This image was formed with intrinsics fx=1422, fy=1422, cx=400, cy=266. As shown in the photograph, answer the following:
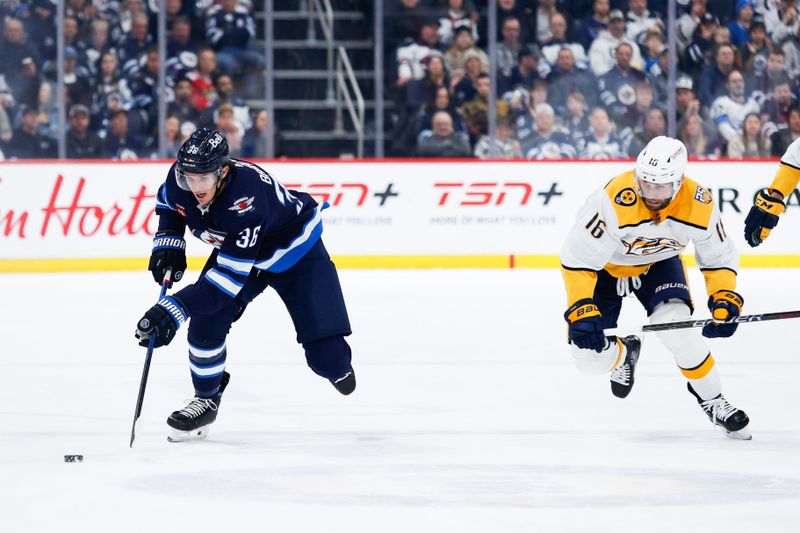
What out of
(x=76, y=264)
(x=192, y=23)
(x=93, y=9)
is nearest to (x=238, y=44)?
(x=192, y=23)

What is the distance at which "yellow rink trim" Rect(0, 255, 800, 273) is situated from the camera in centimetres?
1006

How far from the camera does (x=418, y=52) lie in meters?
10.9

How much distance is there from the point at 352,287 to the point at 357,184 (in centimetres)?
146

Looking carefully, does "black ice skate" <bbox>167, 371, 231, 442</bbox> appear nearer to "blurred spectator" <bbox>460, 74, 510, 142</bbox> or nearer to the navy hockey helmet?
the navy hockey helmet

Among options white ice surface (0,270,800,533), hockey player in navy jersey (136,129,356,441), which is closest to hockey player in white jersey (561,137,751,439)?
white ice surface (0,270,800,533)

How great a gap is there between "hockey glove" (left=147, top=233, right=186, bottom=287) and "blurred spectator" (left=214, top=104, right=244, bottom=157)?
604cm

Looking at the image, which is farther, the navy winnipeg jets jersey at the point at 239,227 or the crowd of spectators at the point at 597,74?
the crowd of spectators at the point at 597,74

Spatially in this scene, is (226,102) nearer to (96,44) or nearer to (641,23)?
(96,44)

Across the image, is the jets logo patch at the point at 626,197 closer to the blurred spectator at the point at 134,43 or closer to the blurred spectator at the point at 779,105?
the blurred spectator at the point at 779,105

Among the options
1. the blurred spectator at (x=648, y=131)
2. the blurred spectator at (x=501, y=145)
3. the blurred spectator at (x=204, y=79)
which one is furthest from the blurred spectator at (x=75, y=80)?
the blurred spectator at (x=648, y=131)

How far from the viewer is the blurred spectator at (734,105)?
425 inches

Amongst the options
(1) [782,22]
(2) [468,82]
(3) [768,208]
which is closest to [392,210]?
(2) [468,82]

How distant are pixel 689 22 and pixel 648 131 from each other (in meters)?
0.92

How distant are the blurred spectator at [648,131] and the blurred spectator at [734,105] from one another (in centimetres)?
40
